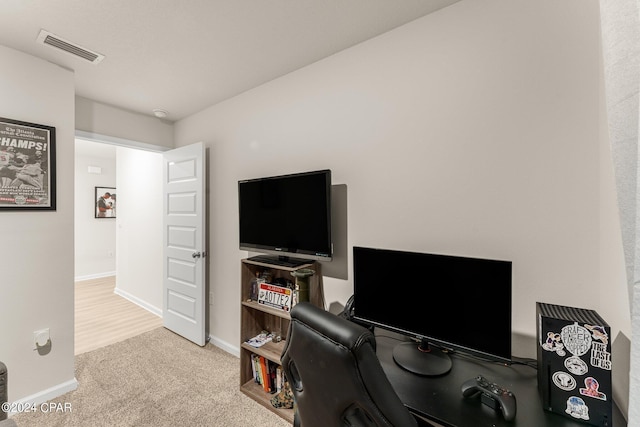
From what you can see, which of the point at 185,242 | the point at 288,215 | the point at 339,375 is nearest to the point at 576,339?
the point at 339,375

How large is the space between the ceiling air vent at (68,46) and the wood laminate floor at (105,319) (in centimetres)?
269

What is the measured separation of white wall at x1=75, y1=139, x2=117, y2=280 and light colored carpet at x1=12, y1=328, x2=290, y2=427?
3.78 meters

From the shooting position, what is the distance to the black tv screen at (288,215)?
1.84 m

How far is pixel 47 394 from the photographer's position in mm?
2045

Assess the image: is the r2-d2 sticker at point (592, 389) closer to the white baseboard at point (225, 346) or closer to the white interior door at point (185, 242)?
the white baseboard at point (225, 346)

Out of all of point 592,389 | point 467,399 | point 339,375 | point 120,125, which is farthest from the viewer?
point 120,125

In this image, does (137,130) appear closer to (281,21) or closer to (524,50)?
(281,21)

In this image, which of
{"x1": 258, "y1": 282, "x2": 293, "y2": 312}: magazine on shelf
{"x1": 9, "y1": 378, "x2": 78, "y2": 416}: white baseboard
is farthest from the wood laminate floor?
{"x1": 258, "y1": 282, "x2": 293, "y2": 312}: magazine on shelf

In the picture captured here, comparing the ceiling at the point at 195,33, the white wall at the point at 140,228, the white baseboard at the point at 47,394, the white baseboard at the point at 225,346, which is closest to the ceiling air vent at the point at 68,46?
the ceiling at the point at 195,33

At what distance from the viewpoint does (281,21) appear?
1629 millimetres

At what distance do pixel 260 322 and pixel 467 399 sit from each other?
165 cm

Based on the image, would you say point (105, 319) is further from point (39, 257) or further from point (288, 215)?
point (288, 215)

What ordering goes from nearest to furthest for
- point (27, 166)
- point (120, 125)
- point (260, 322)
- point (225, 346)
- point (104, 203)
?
point (27, 166)
point (260, 322)
point (225, 346)
point (120, 125)
point (104, 203)

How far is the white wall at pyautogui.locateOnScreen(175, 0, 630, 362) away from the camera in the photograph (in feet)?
3.94
